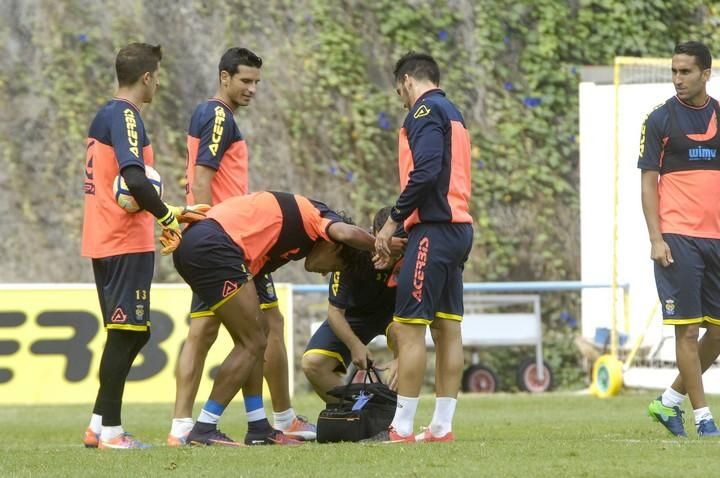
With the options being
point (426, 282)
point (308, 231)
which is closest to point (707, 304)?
point (426, 282)

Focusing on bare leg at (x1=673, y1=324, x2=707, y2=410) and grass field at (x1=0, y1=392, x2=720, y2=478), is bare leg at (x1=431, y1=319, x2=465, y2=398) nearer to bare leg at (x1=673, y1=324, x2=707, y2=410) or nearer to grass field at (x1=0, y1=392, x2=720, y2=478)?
grass field at (x1=0, y1=392, x2=720, y2=478)

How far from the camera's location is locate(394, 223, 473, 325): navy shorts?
8.73 metres

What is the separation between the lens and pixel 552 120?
20828 mm

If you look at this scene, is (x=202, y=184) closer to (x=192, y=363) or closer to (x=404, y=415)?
(x=192, y=363)

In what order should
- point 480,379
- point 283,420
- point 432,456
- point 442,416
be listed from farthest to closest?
point 480,379
point 283,420
point 442,416
point 432,456

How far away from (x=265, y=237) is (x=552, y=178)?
479 inches

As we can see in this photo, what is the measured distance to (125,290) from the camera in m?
8.99

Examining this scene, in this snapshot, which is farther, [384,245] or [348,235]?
[384,245]

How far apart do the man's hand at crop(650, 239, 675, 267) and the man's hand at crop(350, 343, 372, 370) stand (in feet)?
6.20

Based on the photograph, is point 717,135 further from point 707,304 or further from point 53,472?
point 53,472

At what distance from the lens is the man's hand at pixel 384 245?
28.7 feet

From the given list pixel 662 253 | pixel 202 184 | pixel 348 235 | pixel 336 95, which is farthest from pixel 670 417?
pixel 336 95

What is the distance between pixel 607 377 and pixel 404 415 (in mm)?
7057

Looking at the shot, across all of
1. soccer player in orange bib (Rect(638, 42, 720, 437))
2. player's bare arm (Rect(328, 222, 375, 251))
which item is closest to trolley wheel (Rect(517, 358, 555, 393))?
soccer player in orange bib (Rect(638, 42, 720, 437))
